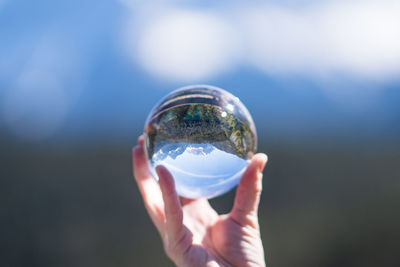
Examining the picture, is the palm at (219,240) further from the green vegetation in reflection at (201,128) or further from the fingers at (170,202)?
the green vegetation in reflection at (201,128)

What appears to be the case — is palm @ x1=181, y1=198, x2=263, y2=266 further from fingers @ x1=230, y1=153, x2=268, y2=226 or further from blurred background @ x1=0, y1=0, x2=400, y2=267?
blurred background @ x1=0, y1=0, x2=400, y2=267

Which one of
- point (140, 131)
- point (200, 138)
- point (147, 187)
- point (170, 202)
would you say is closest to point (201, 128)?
point (200, 138)

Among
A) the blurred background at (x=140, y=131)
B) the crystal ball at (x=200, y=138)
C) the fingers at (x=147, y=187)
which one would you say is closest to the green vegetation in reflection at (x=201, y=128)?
the crystal ball at (x=200, y=138)

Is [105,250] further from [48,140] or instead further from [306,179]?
[306,179]

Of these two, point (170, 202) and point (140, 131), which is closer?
point (170, 202)

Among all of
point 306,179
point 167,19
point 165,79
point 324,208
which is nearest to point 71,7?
point 167,19

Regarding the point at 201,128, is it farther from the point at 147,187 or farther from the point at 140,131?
the point at 140,131
